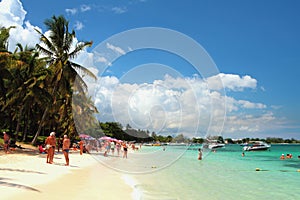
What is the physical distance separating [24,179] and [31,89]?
613 inches

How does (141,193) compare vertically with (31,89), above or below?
below

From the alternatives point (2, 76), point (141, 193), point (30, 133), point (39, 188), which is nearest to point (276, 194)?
point (141, 193)

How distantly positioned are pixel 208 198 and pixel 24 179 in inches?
250

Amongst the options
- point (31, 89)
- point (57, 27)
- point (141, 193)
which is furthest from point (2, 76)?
point (141, 193)

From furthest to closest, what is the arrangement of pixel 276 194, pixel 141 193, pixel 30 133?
pixel 30 133 < pixel 276 194 < pixel 141 193

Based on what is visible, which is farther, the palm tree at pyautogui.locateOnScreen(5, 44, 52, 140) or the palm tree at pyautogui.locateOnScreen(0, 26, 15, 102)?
the palm tree at pyautogui.locateOnScreen(5, 44, 52, 140)

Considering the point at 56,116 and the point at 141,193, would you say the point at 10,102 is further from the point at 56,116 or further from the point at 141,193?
the point at 141,193

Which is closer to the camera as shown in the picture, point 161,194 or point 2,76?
point 161,194

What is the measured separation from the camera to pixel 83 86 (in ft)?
84.9

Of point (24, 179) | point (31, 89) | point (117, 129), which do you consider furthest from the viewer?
point (117, 129)

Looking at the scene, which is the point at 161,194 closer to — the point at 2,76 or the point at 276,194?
the point at 276,194

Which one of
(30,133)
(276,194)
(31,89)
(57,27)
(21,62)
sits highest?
(57,27)

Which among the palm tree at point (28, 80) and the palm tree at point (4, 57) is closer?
the palm tree at point (4, 57)

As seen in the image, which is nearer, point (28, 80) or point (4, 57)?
point (4, 57)
